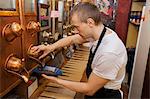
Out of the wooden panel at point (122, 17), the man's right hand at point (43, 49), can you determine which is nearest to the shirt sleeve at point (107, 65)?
the man's right hand at point (43, 49)

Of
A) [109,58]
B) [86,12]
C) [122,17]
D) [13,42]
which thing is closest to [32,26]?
[13,42]

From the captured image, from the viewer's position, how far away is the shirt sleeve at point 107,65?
1020 mm

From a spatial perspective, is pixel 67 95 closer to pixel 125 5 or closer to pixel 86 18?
pixel 86 18

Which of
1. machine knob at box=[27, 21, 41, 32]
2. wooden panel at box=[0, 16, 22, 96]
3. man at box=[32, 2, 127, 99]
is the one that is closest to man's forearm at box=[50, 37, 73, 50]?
man at box=[32, 2, 127, 99]

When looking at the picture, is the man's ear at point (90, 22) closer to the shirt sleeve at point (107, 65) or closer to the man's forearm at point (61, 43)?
the shirt sleeve at point (107, 65)

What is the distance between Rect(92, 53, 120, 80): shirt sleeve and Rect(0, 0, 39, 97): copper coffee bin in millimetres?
388

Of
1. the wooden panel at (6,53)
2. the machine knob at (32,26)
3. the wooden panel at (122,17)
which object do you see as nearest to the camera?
the wooden panel at (6,53)

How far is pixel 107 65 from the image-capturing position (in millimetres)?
1027

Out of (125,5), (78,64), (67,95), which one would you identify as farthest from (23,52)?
(125,5)

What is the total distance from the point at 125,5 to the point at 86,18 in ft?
8.52

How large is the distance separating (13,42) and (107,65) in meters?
0.51

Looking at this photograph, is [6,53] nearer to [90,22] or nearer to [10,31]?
[10,31]

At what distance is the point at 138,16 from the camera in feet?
11.9

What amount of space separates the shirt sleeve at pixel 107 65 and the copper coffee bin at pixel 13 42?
1.27ft
